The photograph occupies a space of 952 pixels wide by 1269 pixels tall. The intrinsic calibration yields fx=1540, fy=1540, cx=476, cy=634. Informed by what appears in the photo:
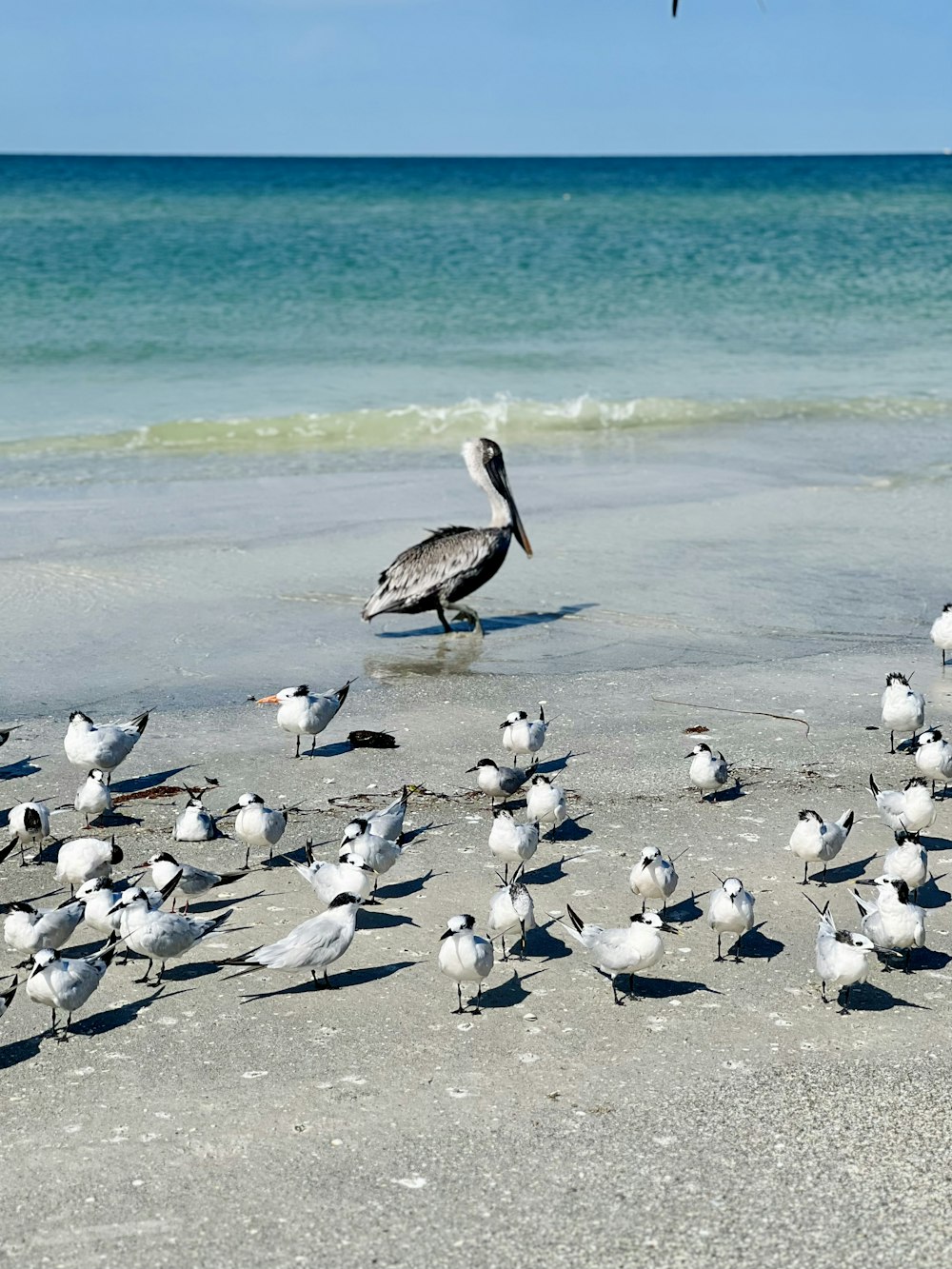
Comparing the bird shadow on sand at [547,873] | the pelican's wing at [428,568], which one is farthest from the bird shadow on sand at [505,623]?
the bird shadow on sand at [547,873]

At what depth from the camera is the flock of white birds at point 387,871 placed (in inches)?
265

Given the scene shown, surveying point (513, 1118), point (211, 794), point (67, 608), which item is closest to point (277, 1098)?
point (513, 1118)

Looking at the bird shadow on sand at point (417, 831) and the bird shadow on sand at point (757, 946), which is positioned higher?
the bird shadow on sand at point (757, 946)

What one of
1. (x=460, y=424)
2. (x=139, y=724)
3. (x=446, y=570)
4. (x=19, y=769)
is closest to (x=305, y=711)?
(x=139, y=724)

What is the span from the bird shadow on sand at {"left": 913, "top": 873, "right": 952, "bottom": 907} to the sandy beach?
0.05ft

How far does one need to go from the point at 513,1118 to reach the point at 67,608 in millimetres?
8653

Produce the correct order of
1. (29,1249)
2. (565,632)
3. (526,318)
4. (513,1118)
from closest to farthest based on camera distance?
1. (29,1249)
2. (513,1118)
3. (565,632)
4. (526,318)

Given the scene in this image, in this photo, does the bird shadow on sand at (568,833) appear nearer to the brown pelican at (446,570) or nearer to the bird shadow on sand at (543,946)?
the bird shadow on sand at (543,946)

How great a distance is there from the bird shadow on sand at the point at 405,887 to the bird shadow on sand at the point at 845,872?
1.96m

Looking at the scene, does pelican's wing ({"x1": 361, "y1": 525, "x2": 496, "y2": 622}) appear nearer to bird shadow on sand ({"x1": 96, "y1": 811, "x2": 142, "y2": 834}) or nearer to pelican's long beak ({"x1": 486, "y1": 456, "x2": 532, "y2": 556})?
pelican's long beak ({"x1": 486, "y1": 456, "x2": 532, "y2": 556})

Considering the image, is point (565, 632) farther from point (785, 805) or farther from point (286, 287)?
point (286, 287)

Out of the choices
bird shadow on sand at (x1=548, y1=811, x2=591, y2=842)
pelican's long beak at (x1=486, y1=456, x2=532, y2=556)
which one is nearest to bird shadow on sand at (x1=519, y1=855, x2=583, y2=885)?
bird shadow on sand at (x1=548, y1=811, x2=591, y2=842)

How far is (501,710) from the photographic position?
10.9 m

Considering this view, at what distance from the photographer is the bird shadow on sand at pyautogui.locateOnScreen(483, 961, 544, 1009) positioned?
685 centimetres
